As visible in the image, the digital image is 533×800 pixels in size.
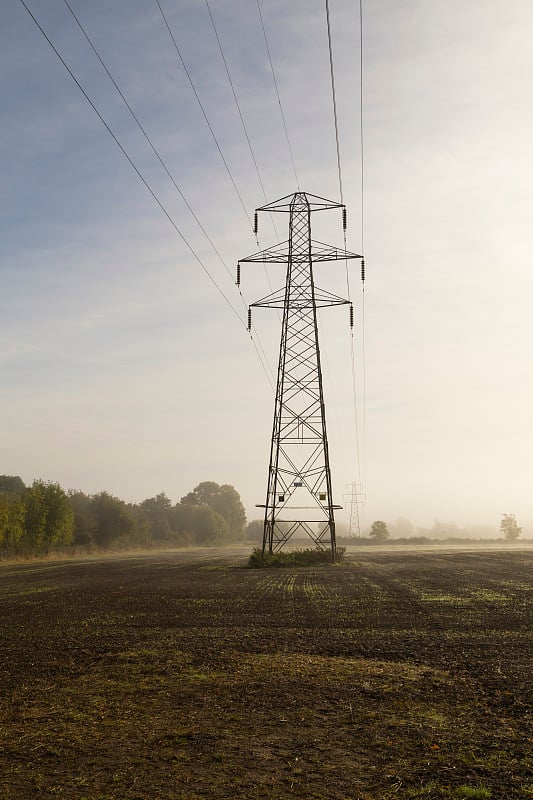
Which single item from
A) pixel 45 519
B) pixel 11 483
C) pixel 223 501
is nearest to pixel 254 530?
pixel 223 501

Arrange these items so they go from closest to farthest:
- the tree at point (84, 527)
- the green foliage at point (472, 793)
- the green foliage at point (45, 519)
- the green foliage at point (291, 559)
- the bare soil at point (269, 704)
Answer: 1. the green foliage at point (472, 793)
2. the bare soil at point (269, 704)
3. the green foliage at point (291, 559)
4. the green foliage at point (45, 519)
5. the tree at point (84, 527)

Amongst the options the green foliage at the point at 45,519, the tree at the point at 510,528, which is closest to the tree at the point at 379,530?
the tree at the point at 510,528

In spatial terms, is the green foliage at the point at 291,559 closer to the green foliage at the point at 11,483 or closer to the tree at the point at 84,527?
the tree at the point at 84,527

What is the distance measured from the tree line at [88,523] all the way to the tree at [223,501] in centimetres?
1171

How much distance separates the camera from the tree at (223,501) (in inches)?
7431

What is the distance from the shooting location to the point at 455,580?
31078 mm

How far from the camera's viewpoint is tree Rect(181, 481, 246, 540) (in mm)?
188750

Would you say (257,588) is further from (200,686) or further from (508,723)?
(508,723)

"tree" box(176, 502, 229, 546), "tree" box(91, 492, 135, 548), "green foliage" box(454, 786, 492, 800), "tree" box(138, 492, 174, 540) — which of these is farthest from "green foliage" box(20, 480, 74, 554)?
"tree" box(176, 502, 229, 546)

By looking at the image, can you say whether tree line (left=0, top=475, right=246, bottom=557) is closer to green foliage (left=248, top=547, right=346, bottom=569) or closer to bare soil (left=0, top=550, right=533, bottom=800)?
green foliage (left=248, top=547, right=346, bottom=569)

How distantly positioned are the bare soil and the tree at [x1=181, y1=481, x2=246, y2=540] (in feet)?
558

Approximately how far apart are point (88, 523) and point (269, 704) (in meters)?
86.7

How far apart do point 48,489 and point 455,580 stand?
54242mm

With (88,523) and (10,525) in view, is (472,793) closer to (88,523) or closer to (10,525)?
(10,525)
